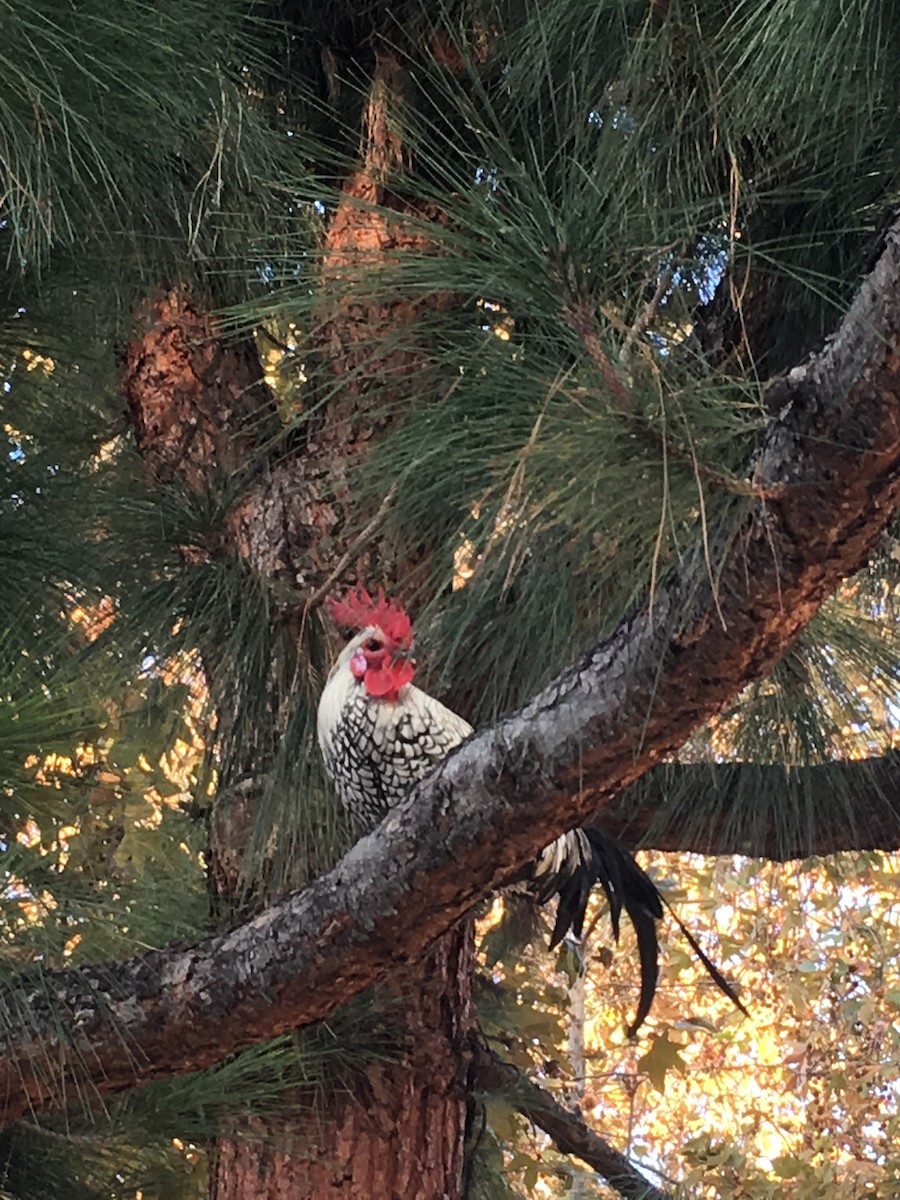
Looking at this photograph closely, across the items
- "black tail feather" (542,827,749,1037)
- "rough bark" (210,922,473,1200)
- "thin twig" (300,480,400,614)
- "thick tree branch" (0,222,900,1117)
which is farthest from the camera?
"black tail feather" (542,827,749,1037)

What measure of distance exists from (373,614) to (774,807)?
1.04 ft

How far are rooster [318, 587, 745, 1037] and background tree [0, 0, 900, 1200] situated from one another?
0.08 feet

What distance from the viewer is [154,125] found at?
0.69 meters

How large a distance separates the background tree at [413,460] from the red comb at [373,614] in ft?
0.05

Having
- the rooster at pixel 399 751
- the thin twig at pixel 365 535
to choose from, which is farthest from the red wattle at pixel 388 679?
the thin twig at pixel 365 535

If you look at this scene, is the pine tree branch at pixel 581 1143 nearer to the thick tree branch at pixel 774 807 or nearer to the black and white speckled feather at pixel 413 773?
the black and white speckled feather at pixel 413 773

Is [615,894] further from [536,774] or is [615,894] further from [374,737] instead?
[536,774]

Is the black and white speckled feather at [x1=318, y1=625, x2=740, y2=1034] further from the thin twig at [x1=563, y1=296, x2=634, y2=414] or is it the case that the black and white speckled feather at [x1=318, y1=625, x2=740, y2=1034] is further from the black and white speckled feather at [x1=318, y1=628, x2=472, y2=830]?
the thin twig at [x1=563, y1=296, x2=634, y2=414]

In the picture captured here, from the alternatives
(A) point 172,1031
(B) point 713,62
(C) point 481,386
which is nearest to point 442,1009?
(A) point 172,1031

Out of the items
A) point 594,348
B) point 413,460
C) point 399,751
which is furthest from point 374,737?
point 594,348

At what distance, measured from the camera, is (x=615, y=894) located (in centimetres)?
98

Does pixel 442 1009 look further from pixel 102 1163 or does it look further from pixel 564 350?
pixel 564 350

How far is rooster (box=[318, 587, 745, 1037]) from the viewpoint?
87 centimetres

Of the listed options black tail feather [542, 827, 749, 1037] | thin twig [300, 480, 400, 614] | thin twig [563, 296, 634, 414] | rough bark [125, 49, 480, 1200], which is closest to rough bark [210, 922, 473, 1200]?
rough bark [125, 49, 480, 1200]
